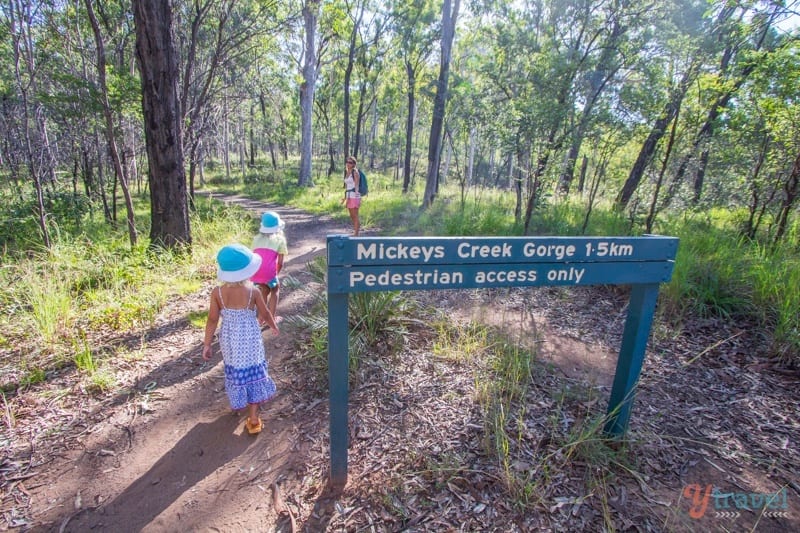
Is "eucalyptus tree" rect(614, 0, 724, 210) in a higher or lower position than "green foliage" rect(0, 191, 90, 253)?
higher

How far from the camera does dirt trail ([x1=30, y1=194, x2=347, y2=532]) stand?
2.10 m

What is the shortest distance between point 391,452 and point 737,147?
8.09m

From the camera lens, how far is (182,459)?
8.16 ft

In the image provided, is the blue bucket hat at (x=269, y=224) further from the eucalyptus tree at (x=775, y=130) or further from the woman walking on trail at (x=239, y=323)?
the eucalyptus tree at (x=775, y=130)

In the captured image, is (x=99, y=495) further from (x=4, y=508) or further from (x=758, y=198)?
(x=758, y=198)

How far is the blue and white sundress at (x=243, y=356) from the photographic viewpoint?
251cm

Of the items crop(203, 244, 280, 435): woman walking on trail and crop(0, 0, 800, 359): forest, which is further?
crop(0, 0, 800, 359): forest

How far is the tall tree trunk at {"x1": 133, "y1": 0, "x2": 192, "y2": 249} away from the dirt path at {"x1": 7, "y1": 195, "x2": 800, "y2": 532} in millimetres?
2794

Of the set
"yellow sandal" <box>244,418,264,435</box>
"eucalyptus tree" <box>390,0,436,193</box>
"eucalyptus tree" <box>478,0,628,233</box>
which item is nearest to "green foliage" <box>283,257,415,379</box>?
"yellow sandal" <box>244,418,264,435</box>

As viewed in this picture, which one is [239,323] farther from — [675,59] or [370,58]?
[370,58]

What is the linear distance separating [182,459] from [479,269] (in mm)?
2371

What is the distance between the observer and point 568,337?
4188 millimetres

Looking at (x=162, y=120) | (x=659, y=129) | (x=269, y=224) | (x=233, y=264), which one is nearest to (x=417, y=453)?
(x=233, y=264)

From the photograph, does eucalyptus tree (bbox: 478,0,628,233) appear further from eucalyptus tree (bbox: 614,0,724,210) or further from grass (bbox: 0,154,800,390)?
grass (bbox: 0,154,800,390)
